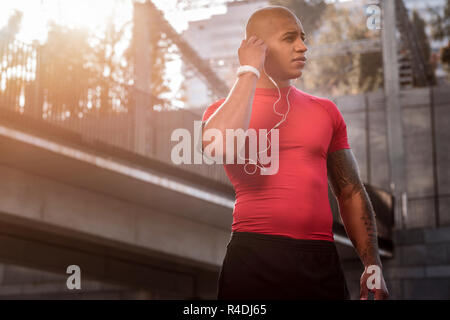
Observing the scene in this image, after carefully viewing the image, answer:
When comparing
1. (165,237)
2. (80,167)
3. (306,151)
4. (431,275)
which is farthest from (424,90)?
(306,151)

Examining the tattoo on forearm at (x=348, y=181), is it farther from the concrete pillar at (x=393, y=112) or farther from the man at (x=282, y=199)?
the concrete pillar at (x=393, y=112)

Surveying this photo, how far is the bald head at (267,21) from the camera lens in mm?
3264

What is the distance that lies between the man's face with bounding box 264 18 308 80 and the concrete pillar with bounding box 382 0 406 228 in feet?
86.4

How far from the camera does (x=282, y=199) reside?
9.99 ft

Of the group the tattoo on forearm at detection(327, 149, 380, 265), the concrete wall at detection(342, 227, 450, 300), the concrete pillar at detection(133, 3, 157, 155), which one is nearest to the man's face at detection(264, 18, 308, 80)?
the tattoo on forearm at detection(327, 149, 380, 265)

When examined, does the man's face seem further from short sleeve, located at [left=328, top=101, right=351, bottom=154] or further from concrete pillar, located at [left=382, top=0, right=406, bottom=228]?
concrete pillar, located at [left=382, top=0, right=406, bottom=228]

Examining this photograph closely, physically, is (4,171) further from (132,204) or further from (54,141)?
(132,204)

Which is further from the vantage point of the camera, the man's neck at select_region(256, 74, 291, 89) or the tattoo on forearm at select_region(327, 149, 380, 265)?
the tattoo on forearm at select_region(327, 149, 380, 265)

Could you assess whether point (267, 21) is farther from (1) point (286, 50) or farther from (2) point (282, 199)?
(2) point (282, 199)

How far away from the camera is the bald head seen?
326 cm

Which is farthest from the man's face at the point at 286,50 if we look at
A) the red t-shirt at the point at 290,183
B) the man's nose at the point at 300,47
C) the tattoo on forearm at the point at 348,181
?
the tattoo on forearm at the point at 348,181

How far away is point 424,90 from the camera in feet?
103

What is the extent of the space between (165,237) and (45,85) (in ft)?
22.5

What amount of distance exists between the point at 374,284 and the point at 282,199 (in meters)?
0.55
